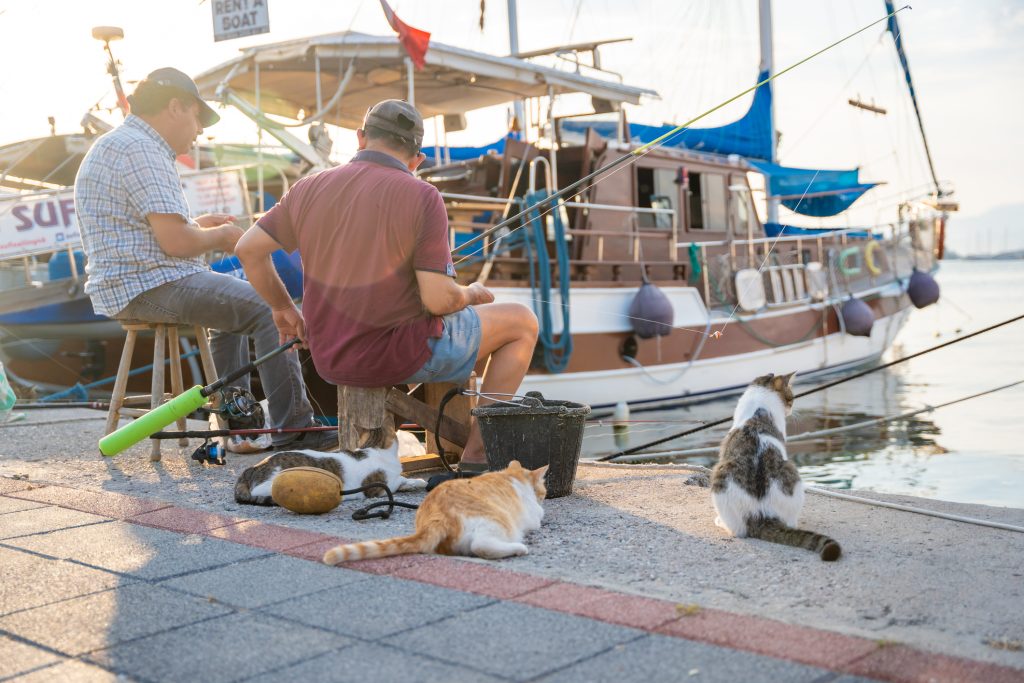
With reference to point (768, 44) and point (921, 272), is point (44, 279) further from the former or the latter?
point (921, 272)

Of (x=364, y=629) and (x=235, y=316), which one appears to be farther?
(x=235, y=316)

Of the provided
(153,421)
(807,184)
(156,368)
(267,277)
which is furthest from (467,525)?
(807,184)

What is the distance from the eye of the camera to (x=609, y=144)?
39.3ft

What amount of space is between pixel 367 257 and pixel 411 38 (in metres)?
6.48

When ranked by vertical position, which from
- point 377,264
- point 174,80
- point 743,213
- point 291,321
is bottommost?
point 291,321

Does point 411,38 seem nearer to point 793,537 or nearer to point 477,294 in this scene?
point 477,294

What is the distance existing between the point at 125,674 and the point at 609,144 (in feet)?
34.5

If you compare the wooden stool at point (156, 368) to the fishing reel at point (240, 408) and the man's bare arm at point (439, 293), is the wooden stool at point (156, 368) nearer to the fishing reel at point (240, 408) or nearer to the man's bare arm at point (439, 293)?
the fishing reel at point (240, 408)

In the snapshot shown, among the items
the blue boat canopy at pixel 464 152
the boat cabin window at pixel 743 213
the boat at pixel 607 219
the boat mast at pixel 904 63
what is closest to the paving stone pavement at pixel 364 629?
the boat mast at pixel 904 63

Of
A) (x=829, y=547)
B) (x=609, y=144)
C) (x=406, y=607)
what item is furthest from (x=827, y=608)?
(x=609, y=144)

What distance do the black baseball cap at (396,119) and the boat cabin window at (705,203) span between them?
9.85 metres

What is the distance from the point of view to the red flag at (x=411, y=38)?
31.9ft

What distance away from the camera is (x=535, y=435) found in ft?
12.8

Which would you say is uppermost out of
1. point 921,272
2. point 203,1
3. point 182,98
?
point 203,1
